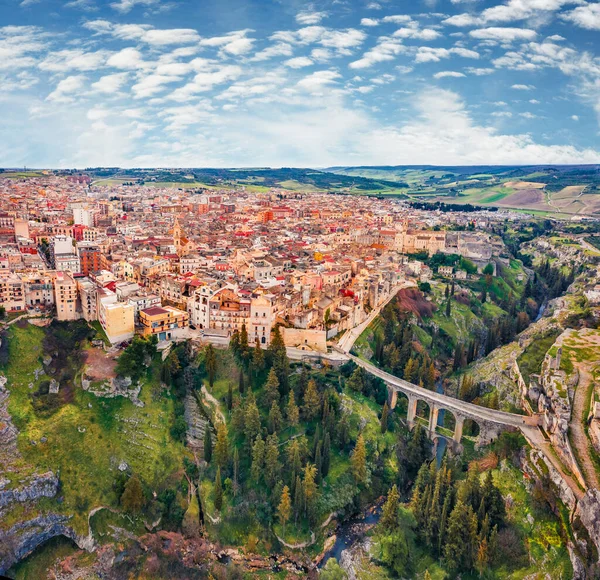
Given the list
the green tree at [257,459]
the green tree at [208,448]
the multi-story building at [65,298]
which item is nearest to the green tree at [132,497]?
the green tree at [208,448]

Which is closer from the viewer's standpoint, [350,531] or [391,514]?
[391,514]

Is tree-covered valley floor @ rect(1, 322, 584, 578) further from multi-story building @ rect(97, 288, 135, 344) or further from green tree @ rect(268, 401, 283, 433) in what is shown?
multi-story building @ rect(97, 288, 135, 344)

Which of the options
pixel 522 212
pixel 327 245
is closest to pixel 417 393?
pixel 327 245

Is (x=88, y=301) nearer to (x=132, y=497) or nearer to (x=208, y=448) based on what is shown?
(x=208, y=448)

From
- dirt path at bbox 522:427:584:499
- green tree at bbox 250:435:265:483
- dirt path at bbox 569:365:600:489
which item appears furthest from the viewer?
green tree at bbox 250:435:265:483

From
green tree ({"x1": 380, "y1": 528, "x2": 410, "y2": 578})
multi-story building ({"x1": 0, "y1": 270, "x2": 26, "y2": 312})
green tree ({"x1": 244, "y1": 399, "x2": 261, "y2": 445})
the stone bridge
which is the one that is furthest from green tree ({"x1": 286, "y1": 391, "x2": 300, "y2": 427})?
multi-story building ({"x1": 0, "y1": 270, "x2": 26, "y2": 312})

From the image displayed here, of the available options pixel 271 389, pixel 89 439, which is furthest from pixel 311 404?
pixel 89 439
